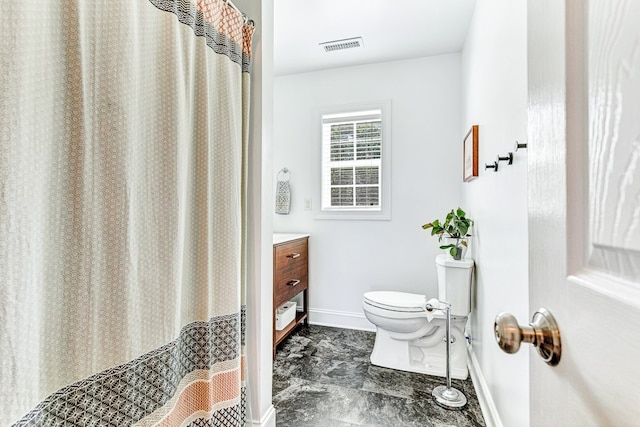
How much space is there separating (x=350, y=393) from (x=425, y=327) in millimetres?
682

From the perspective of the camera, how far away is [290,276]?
2.51 m

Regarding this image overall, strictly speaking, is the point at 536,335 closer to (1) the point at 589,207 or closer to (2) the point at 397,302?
(1) the point at 589,207

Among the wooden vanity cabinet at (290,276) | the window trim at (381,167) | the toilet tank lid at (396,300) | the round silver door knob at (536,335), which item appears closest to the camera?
the round silver door knob at (536,335)

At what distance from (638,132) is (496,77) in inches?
59.0

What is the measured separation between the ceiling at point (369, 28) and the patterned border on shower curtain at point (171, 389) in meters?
2.02

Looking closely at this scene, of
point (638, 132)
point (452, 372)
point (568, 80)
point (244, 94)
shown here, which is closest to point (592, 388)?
point (638, 132)

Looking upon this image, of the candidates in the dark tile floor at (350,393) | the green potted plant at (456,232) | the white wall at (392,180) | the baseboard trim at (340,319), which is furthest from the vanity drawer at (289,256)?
the green potted plant at (456,232)

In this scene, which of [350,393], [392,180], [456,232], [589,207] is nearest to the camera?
[589,207]

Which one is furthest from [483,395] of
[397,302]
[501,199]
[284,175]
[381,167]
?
[284,175]

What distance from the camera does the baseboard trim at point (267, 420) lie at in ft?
4.60

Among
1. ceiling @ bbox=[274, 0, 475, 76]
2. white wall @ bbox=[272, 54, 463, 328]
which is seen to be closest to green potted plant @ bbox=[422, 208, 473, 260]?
white wall @ bbox=[272, 54, 463, 328]

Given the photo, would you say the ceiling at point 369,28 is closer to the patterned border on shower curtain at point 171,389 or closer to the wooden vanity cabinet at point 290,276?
the wooden vanity cabinet at point 290,276

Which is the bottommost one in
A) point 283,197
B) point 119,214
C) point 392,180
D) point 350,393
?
point 350,393

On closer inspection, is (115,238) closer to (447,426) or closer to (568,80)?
(568,80)
